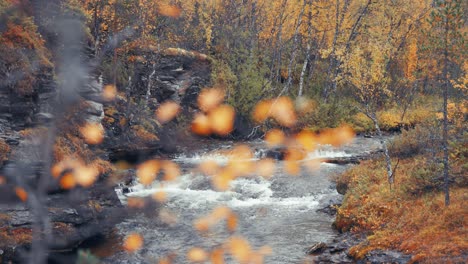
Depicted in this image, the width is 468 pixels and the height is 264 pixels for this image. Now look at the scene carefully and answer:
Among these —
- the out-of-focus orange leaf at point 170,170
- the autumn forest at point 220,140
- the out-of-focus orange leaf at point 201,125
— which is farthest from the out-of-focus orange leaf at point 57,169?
the out-of-focus orange leaf at point 201,125

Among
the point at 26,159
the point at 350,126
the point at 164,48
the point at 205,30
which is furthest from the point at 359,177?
the point at 205,30

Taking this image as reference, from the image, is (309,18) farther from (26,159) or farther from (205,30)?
(26,159)

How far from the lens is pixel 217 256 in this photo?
613 inches

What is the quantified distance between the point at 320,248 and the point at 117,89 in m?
23.1

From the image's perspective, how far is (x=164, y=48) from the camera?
116ft

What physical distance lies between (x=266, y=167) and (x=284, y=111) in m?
12.5

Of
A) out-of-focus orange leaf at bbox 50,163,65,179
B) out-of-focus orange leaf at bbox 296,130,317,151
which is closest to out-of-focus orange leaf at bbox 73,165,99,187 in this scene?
out-of-focus orange leaf at bbox 50,163,65,179

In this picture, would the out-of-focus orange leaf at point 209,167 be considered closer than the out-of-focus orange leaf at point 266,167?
No

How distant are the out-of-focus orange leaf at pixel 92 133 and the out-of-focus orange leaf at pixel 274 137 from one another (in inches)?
567

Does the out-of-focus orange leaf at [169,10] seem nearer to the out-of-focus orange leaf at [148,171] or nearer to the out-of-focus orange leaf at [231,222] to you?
the out-of-focus orange leaf at [148,171]

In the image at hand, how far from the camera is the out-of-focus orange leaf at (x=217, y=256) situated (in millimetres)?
15117

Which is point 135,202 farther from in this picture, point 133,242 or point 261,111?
point 261,111

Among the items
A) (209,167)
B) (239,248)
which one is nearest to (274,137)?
(209,167)

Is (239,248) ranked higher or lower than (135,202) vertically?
lower
